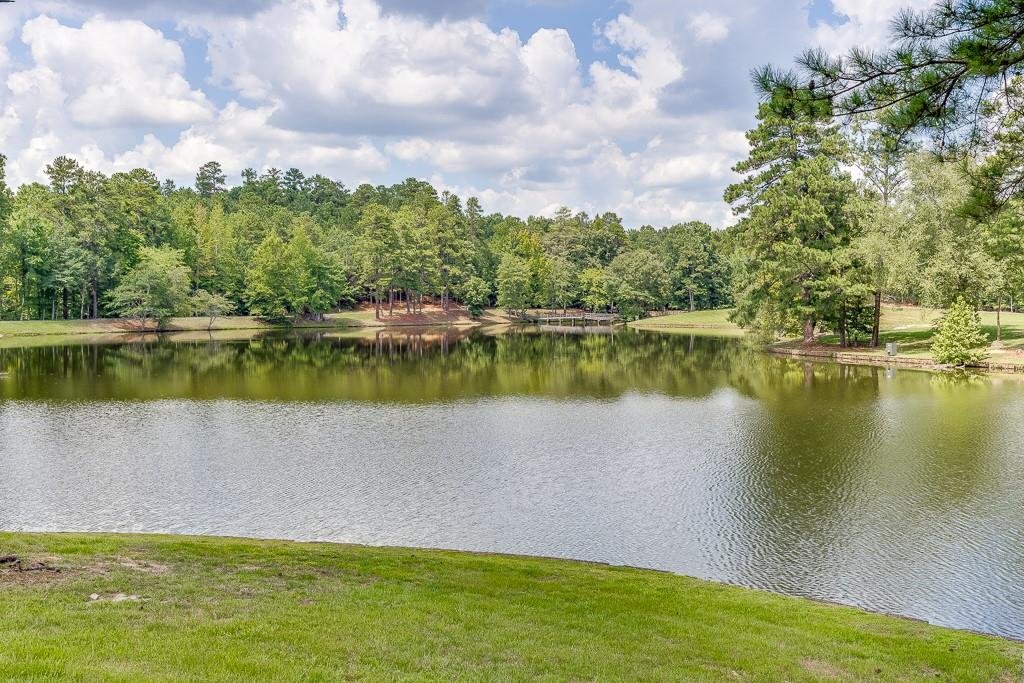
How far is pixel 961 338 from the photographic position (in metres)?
41.2

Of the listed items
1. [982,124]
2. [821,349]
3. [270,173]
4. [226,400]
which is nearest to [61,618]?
[982,124]

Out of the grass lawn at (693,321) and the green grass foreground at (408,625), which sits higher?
the grass lawn at (693,321)

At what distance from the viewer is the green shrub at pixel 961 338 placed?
41.1 meters

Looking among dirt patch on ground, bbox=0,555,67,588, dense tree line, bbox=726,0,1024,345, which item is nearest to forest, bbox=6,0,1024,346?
dense tree line, bbox=726,0,1024,345

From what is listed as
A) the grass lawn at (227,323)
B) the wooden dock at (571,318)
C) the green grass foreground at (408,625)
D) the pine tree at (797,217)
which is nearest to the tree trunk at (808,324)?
the pine tree at (797,217)

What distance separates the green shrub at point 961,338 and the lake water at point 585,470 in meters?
3.54

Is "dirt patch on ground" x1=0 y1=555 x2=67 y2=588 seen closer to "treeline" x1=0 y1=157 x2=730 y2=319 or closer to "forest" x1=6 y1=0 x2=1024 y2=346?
"forest" x1=6 y1=0 x2=1024 y2=346

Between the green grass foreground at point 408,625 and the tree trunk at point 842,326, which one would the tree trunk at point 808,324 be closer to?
the tree trunk at point 842,326

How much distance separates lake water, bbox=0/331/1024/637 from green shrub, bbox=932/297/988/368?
3542mm

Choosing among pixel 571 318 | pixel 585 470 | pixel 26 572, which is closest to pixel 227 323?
pixel 571 318

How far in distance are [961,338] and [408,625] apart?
42569mm

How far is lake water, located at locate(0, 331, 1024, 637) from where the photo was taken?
1448 centimetres

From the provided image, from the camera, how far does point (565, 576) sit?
38.9 ft

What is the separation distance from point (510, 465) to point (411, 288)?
255 feet
